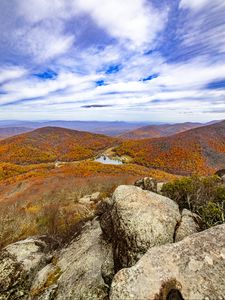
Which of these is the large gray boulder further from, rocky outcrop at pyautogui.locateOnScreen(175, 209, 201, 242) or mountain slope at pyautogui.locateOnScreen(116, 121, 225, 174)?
mountain slope at pyautogui.locateOnScreen(116, 121, 225, 174)

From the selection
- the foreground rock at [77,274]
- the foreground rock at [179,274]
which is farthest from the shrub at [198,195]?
the foreground rock at [77,274]

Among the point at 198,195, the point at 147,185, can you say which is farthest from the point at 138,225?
the point at 147,185

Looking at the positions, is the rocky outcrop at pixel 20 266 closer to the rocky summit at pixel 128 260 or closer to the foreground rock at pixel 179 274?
the rocky summit at pixel 128 260

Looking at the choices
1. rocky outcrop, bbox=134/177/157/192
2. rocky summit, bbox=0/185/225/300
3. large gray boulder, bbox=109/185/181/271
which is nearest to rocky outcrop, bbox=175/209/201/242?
rocky summit, bbox=0/185/225/300

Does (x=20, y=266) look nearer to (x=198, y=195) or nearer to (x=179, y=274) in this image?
(x=179, y=274)

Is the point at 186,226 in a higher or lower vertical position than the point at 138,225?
lower

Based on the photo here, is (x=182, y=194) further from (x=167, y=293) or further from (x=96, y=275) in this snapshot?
(x=167, y=293)

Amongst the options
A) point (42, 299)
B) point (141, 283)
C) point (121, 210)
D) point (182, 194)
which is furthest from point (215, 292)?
point (182, 194)
